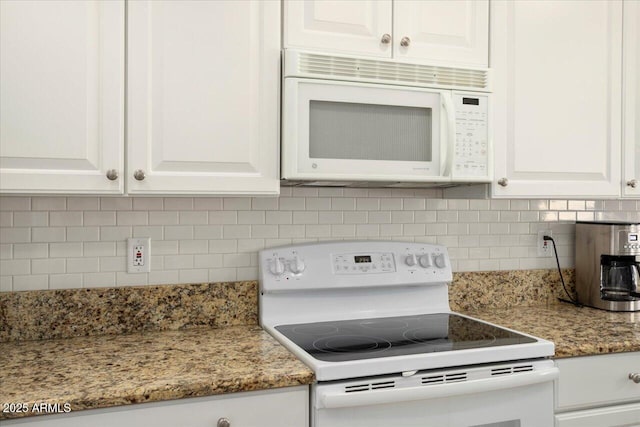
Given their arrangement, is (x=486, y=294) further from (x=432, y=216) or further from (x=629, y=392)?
A: (x=629, y=392)

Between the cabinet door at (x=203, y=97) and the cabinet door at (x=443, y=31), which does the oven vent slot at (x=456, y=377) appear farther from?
the cabinet door at (x=443, y=31)

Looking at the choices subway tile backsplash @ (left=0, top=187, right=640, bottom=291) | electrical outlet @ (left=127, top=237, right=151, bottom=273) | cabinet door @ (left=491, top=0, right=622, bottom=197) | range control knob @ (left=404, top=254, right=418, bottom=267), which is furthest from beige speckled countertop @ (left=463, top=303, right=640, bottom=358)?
electrical outlet @ (left=127, top=237, right=151, bottom=273)

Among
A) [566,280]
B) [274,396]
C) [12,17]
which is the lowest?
[274,396]

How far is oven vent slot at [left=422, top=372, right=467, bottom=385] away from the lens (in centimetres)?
162

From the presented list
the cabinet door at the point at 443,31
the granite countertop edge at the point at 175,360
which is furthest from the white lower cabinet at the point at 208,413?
the cabinet door at the point at 443,31

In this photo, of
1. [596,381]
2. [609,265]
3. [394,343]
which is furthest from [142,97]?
[609,265]

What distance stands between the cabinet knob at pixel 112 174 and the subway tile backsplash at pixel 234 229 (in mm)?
353

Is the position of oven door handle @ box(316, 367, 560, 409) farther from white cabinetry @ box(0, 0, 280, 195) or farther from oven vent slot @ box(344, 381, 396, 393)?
white cabinetry @ box(0, 0, 280, 195)

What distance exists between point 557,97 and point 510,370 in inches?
40.5

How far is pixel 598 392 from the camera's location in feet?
6.12

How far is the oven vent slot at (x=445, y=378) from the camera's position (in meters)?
1.62

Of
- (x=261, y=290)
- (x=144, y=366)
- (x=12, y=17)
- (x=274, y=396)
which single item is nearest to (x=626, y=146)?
(x=261, y=290)

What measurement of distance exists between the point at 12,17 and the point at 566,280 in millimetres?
2321

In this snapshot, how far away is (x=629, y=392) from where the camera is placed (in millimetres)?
1911
